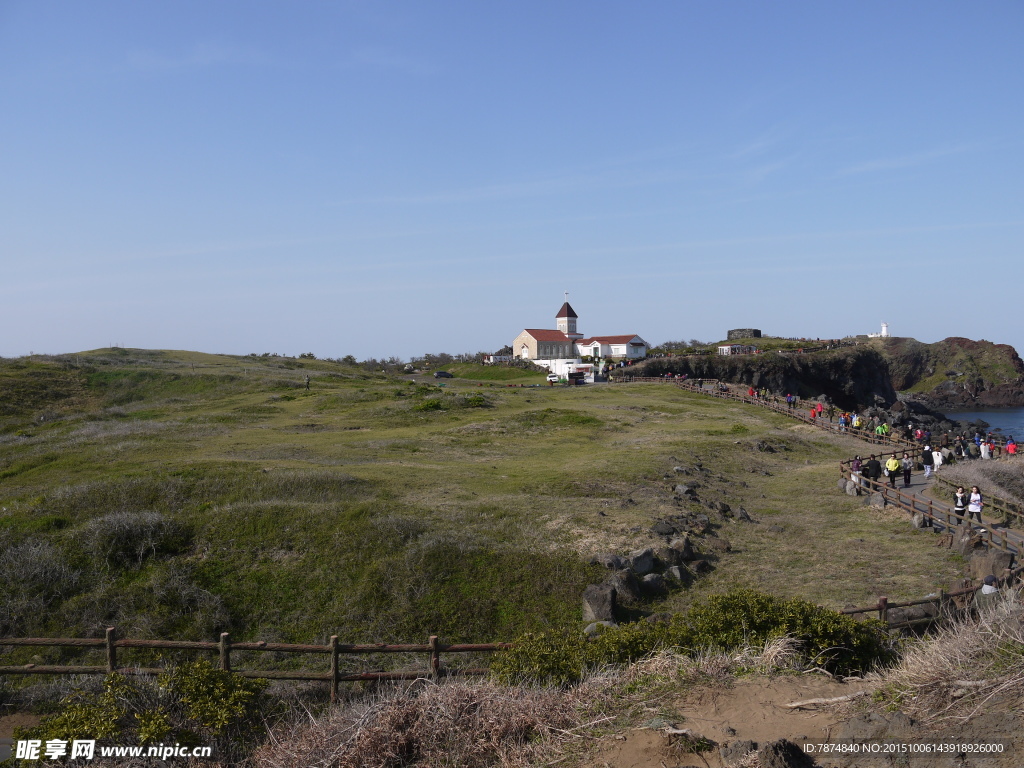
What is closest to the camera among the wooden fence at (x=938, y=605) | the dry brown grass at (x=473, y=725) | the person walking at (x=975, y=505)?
the dry brown grass at (x=473, y=725)

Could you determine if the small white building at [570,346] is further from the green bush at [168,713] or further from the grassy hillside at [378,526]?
the green bush at [168,713]

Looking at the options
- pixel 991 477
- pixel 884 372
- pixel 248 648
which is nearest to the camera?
pixel 248 648

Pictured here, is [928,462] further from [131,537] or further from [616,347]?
[616,347]

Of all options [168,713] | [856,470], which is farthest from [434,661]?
[856,470]

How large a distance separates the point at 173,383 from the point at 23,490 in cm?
3433

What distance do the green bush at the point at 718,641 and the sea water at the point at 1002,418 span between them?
8102 cm

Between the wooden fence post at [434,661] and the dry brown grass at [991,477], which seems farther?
the dry brown grass at [991,477]

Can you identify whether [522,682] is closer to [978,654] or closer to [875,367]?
[978,654]

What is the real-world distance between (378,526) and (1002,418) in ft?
360

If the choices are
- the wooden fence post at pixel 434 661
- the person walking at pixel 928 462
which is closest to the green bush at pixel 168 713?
the wooden fence post at pixel 434 661

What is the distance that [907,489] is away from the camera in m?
29.4

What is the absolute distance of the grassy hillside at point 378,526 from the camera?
17781 mm

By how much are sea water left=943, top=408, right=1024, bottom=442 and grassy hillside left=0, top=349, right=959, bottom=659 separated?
59.6 metres

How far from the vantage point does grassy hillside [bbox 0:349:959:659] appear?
17.8 m
